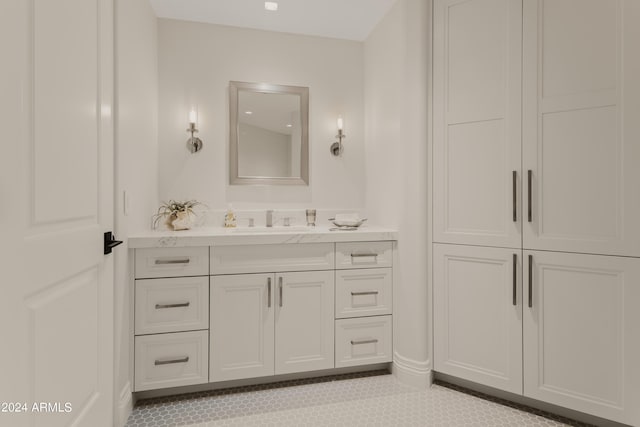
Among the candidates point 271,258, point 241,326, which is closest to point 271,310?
point 241,326

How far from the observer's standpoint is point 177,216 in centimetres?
237

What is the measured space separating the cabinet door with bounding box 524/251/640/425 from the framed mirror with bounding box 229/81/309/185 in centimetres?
175

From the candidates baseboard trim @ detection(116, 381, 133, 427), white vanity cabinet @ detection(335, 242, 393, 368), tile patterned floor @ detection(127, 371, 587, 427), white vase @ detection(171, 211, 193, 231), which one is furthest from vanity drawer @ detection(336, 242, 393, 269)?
baseboard trim @ detection(116, 381, 133, 427)

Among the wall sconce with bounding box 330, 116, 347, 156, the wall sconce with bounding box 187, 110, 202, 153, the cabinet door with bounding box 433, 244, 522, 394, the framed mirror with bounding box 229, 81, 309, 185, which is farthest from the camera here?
the wall sconce with bounding box 330, 116, 347, 156

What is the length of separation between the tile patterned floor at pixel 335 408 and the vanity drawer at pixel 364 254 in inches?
29.4

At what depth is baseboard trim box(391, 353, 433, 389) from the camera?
2.20 meters

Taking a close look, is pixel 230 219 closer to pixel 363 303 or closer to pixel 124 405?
pixel 363 303

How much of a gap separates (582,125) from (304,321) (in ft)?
5.96

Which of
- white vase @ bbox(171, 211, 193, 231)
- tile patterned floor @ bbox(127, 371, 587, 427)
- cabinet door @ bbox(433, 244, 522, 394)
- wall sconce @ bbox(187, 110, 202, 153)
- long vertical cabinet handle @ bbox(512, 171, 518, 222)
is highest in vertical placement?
wall sconce @ bbox(187, 110, 202, 153)

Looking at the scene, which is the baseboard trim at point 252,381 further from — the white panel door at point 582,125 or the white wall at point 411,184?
the white panel door at point 582,125

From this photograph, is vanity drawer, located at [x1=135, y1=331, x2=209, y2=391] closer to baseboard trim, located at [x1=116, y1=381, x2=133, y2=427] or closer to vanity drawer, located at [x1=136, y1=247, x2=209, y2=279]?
baseboard trim, located at [x1=116, y1=381, x2=133, y2=427]

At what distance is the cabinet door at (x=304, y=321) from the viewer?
2166 millimetres

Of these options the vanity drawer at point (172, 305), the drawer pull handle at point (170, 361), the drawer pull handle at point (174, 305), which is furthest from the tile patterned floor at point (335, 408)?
the drawer pull handle at point (174, 305)

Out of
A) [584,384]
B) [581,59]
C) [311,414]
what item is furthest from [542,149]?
[311,414]
